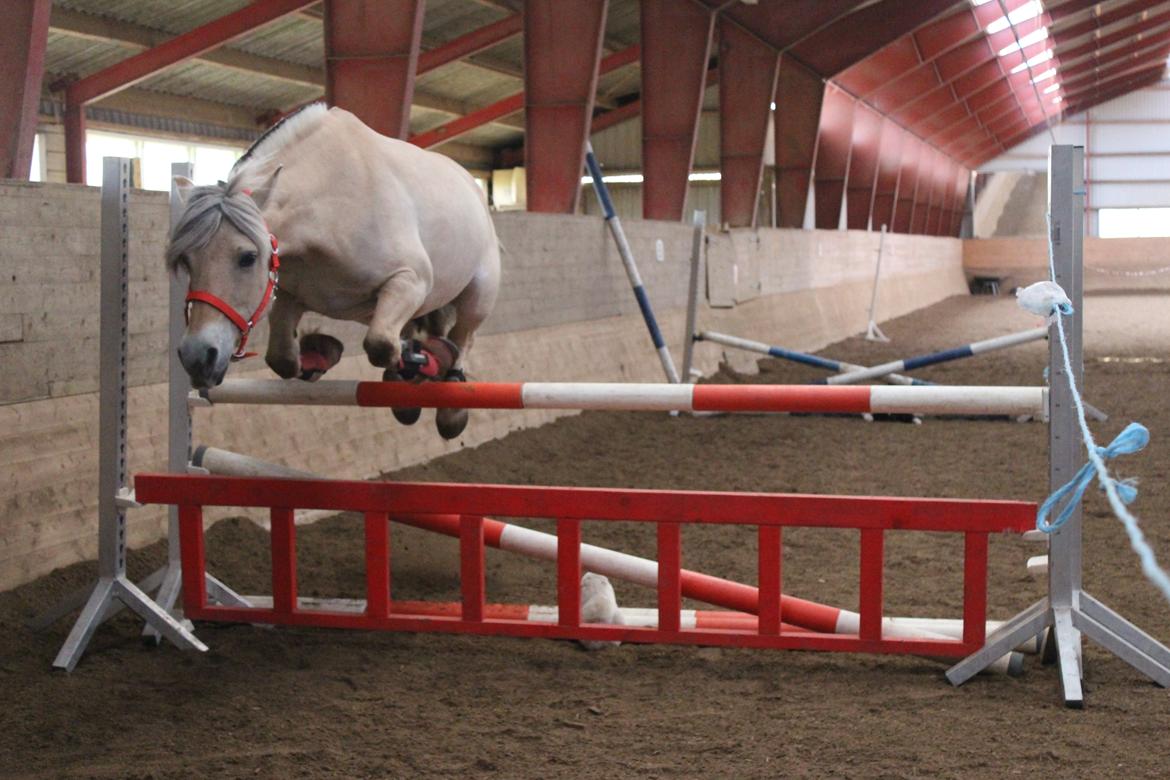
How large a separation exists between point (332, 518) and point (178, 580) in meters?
→ 1.95

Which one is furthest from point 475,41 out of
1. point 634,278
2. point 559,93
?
point 634,278

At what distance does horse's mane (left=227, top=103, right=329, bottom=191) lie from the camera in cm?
402

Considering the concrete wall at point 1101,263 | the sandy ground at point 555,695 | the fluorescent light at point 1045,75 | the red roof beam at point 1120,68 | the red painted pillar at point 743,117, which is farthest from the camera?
the red roof beam at point 1120,68

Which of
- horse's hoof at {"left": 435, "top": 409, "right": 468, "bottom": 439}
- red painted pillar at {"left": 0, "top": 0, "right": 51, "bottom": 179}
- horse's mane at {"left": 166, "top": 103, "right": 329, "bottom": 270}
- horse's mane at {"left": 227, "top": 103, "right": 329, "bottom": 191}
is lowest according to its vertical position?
horse's hoof at {"left": 435, "top": 409, "right": 468, "bottom": 439}

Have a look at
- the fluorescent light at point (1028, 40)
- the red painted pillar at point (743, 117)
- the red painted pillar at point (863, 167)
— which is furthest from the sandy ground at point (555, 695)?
the fluorescent light at point (1028, 40)

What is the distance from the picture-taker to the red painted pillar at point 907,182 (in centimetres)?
3672

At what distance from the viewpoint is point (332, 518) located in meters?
6.69

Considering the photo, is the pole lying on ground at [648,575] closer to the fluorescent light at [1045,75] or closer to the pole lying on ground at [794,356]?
the pole lying on ground at [794,356]

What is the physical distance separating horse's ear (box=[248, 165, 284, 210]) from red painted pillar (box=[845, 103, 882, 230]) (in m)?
26.8

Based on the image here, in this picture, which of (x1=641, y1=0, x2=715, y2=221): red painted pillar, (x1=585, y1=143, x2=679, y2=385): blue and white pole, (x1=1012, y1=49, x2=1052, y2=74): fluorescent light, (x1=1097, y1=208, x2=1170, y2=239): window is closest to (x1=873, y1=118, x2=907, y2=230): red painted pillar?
(x1=1012, y1=49, x2=1052, y2=74): fluorescent light

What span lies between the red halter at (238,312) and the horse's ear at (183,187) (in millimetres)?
390

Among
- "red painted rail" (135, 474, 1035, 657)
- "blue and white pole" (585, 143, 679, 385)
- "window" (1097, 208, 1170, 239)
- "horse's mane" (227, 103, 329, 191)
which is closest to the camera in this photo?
"horse's mane" (227, 103, 329, 191)

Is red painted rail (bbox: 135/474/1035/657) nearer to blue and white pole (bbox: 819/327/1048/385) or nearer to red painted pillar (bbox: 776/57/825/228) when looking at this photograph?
blue and white pole (bbox: 819/327/1048/385)

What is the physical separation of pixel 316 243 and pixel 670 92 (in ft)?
41.9
